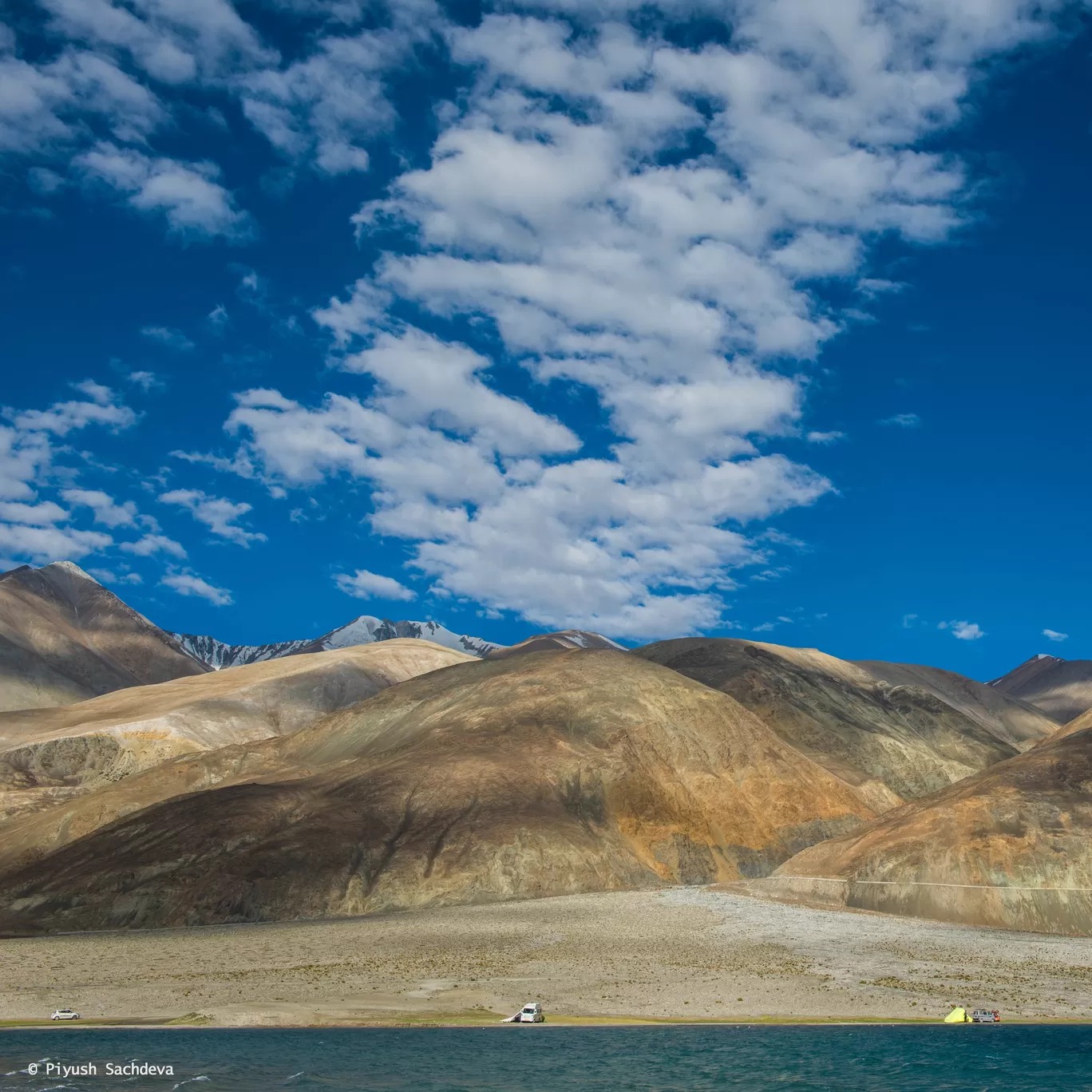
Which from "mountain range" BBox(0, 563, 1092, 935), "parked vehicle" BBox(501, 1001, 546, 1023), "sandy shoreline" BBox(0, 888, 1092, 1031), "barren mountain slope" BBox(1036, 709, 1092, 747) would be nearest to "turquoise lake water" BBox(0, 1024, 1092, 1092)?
"parked vehicle" BBox(501, 1001, 546, 1023)

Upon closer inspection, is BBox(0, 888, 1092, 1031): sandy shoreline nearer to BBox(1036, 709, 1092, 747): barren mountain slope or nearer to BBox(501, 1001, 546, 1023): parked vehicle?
BBox(501, 1001, 546, 1023): parked vehicle

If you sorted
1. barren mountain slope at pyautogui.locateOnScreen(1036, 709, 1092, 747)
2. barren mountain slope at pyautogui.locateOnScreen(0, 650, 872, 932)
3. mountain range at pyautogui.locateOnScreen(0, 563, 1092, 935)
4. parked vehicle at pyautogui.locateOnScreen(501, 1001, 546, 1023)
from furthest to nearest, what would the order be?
barren mountain slope at pyautogui.locateOnScreen(1036, 709, 1092, 747) → barren mountain slope at pyautogui.locateOnScreen(0, 650, 872, 932) → mountain range at pyautogui.locateOnScreen(0, 563, 1092, 935) → parked vehicle at pyautogui.locateOnScreen(501, 1001, 546, 1023)

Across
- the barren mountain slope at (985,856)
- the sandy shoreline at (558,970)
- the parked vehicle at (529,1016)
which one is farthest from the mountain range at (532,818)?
the parked vehicle at (529,1016)

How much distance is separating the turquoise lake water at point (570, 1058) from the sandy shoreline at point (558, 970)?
1958mm

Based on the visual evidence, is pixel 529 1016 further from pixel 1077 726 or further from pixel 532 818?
pixel 1077 726

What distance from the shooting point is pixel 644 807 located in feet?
404

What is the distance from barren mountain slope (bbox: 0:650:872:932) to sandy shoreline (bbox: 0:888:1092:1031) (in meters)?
8.04

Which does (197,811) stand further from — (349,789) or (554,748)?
(554,748)

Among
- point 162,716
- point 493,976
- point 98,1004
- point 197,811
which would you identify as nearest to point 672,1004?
point 493,976

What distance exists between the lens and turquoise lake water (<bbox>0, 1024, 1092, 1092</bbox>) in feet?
140

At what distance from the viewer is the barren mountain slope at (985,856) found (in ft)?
282

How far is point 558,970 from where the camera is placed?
65500 millimetres

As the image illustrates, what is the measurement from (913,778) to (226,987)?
143349 millimetres

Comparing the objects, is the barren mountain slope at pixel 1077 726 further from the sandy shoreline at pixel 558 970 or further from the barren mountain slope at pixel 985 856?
the sandy shoreline at pixel 558 970
